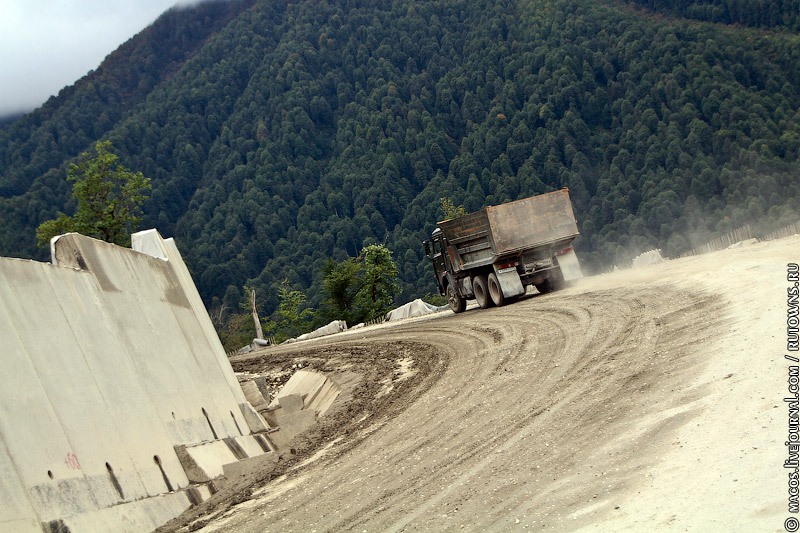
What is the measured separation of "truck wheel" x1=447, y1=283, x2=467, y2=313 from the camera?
1264 inches

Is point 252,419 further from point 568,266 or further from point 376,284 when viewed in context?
point 376,284

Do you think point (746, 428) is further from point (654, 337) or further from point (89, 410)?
point (89, 410)

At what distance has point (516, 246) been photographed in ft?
92.2

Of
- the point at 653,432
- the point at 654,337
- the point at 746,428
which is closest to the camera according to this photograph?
the point at 746,428

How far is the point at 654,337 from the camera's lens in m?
15.0

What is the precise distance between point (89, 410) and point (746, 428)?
7.54 meters

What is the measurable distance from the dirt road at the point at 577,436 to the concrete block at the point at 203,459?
921 millimetres

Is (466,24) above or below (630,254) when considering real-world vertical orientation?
above

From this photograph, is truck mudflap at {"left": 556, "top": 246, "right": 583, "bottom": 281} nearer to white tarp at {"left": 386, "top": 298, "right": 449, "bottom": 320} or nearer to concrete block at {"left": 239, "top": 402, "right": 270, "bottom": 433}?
concrete block at {"left": 239, "top": 402, "right": 270, "bottom": 433}

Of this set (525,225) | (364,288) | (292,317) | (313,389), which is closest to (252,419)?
(313,389)

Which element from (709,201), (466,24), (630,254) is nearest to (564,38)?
(466,24)

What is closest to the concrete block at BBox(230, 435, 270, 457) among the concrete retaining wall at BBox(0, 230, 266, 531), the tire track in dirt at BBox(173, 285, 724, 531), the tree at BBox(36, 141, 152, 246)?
the concrete retaining wall at BBox(0, 230, 266, 531)

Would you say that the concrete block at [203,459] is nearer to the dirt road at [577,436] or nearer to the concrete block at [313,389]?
the dirt road at [577,436]

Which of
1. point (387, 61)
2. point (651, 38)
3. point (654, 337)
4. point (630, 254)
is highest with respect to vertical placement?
point (387, 61)
